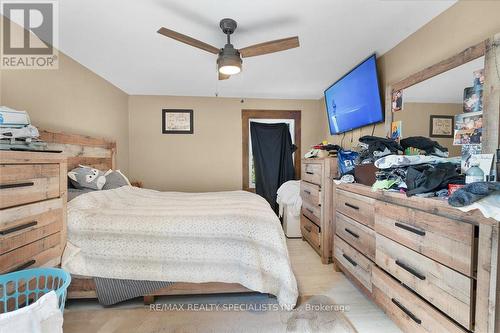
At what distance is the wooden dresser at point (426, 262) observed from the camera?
99cm

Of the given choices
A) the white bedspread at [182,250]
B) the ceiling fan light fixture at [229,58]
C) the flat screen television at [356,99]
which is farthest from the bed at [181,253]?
the flat screen television at [356,99]

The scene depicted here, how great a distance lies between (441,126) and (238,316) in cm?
208

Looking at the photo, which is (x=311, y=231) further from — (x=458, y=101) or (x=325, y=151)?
(x=458, y=101)

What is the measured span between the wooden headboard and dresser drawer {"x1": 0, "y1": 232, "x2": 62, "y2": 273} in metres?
1.04

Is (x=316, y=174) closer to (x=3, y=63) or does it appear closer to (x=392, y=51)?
(x=392, y=51)

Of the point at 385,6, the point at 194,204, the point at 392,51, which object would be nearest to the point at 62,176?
the point at 194,204

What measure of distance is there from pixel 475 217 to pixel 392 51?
1905 millimetres

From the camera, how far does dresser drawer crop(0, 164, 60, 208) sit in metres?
1.27

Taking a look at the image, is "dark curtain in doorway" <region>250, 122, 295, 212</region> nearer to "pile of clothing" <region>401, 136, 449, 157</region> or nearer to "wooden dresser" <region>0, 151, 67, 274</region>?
"pile of clothing" <region>401, 136, 449, 157</region>

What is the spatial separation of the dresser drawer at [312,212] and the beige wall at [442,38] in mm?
1119

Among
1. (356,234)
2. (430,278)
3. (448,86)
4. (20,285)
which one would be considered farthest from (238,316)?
(448,86)

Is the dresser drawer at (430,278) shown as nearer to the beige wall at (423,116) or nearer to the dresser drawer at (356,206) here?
the dresser drawer at (356,206)

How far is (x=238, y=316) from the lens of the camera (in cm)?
172

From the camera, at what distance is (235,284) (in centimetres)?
184
